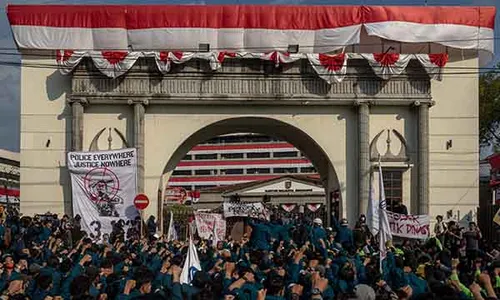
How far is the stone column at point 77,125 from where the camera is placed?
3159 centimetres

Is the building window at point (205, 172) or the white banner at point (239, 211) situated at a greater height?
the building window at point (205, 172)

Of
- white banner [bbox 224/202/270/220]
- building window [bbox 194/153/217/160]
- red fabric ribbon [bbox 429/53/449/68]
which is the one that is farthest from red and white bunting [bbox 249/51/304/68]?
building window [bbox 194/153/217/160]

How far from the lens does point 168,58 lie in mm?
31500

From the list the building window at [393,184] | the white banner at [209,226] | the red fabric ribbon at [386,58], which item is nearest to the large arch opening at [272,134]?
the building window at [393,184]

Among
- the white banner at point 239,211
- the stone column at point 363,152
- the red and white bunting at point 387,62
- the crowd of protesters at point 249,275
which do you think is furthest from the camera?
the white banner at point 239,211

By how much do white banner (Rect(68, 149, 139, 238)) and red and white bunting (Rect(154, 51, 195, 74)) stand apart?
374cm

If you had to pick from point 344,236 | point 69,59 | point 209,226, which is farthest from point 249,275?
point 69,59

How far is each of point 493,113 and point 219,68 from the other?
2846 centimetres

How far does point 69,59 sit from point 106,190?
5254 millimetres

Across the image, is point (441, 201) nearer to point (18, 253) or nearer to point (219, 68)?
point (219, 68)

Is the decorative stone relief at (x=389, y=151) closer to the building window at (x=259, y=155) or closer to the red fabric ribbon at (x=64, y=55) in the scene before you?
the red fabric ribbon at (x=64, y=55)

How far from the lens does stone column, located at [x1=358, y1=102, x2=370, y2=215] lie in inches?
1262

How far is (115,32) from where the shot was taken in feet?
106

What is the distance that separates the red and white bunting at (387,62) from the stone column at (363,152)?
1328 mm
